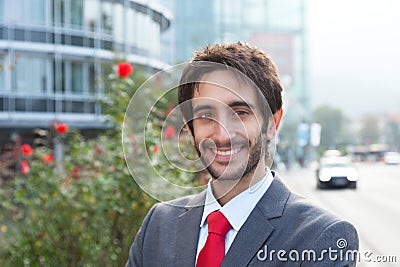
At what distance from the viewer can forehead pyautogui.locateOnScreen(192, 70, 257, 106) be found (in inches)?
55.2

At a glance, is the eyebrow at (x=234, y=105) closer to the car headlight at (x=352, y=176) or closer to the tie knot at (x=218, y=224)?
the tie knot at (x=218, y=224)

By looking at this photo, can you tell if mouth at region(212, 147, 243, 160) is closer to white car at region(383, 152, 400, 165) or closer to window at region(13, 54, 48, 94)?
white car at region(383, 152, 400, 165)

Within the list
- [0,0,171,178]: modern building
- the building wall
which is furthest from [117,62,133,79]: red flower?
the building wall

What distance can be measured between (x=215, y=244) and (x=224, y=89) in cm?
42

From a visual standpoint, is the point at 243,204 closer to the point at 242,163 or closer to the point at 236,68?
the point at 242,163

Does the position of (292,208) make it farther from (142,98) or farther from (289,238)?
(142,98)

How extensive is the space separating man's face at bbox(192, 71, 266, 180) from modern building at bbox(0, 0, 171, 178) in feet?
63.4

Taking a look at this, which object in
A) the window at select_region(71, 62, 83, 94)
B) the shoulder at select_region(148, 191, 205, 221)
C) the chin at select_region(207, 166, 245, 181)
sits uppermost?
the window at select_region(71, 62, 83, 94)

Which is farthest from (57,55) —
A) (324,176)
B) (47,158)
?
(47,158)

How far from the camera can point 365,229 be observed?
9.80m

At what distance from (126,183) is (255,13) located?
3277 centimetres

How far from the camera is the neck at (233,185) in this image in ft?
4.99

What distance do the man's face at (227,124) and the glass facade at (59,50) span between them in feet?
63.5

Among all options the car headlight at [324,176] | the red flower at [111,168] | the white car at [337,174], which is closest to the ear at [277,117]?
the red flower at [111,168]
